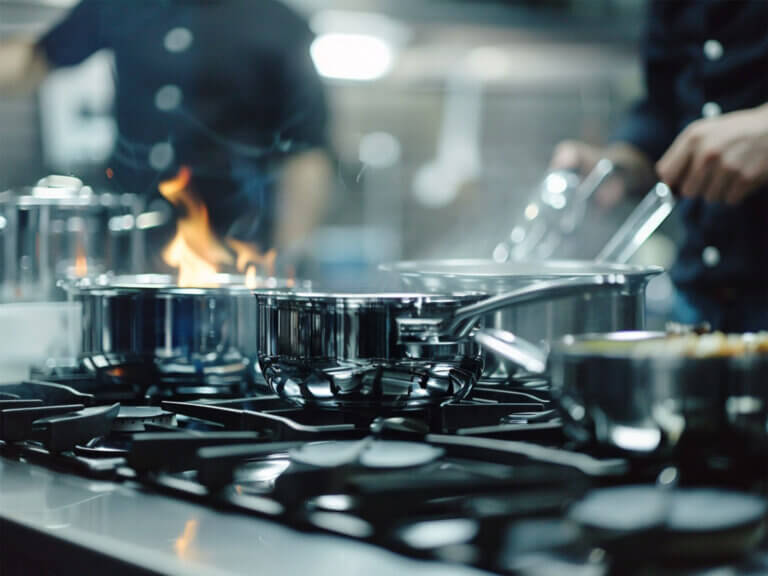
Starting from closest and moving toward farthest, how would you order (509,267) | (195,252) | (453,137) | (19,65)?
1. (509,267)
2. (195,252)
3. (19,65)
4. (453,137)

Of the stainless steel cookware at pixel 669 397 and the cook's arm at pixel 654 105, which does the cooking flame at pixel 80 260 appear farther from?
the cook's arm at pixel 654 105

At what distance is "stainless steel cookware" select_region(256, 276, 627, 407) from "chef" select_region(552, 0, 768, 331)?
79cm

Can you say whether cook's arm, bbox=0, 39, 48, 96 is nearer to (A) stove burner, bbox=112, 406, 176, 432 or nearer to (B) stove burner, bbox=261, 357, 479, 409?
(A) stove burner, bbox=112, 406, 176, 432

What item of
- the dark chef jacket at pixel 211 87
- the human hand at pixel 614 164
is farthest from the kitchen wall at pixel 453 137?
the human hand at pixel 614 164

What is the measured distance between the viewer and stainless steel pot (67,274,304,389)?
2.45ft

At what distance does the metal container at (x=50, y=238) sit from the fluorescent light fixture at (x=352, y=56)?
2.27 m

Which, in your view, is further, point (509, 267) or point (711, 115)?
point (711, 115)

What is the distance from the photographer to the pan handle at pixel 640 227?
0.87 m

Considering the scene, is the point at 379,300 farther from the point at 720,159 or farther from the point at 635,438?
the point at 720,159

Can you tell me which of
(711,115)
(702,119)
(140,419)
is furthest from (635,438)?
(711,115)

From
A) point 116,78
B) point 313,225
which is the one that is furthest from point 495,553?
point 313,225

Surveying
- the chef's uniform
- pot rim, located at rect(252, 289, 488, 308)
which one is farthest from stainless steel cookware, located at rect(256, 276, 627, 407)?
the chef's uniform

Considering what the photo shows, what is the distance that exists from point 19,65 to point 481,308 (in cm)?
111

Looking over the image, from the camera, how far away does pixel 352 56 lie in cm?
362
